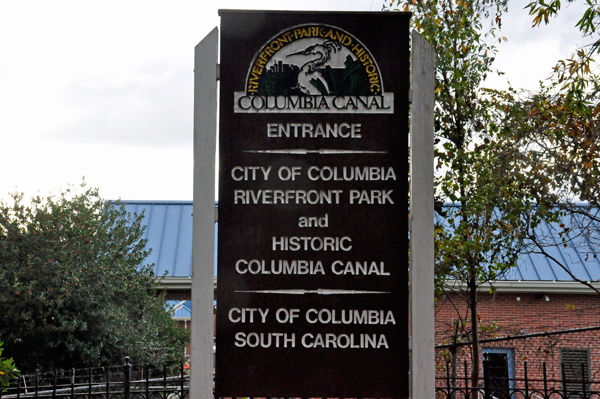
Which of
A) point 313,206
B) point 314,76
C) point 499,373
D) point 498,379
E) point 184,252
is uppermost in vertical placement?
point 184,252

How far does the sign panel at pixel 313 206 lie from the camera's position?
4.08m

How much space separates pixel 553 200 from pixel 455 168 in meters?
1.40

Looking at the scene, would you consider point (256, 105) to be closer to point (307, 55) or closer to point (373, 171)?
point (307, 55)

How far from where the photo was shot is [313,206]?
4.12 m

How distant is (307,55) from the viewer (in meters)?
4.19

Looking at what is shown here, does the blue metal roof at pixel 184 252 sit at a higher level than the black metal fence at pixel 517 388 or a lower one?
higher

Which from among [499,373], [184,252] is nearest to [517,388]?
[499,373]

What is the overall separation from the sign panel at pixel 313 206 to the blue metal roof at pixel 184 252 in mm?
14598

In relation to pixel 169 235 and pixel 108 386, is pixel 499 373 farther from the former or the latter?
pixel 108 386

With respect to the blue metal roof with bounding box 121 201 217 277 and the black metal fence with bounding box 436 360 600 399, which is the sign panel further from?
the blue metal roof with bounding box 121 201 217 277

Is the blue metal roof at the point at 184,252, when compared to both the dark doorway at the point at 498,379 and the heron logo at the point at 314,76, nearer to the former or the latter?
the dark doorway at the point at 498,379

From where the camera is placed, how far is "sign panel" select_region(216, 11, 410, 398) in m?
4.08

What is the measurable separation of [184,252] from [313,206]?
55.3 feet

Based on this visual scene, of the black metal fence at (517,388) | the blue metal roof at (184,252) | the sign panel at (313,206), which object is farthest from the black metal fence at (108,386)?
the blue metal roof at (184,252)
